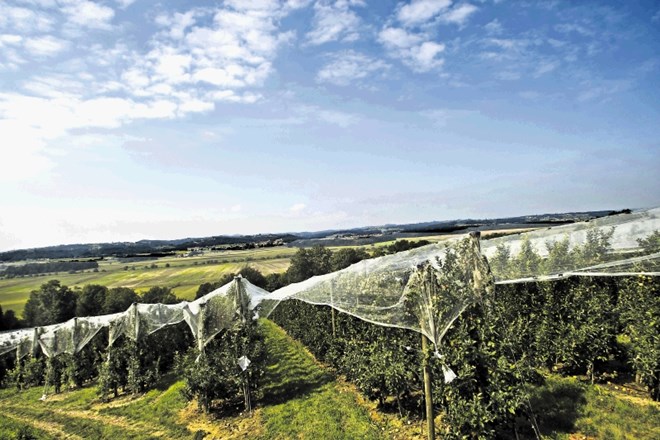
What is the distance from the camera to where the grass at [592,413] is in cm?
761

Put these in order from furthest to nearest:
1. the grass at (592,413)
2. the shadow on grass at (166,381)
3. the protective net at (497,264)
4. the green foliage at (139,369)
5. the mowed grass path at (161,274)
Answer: the mowed grass path at (161,274) → the shadow on grass at (166,381) → the green foliage at (139,369) → the grass at (592,413) → the protective net at (497,264)

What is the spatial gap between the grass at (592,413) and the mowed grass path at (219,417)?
4.33m

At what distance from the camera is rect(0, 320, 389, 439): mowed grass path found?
Result: 10070mm

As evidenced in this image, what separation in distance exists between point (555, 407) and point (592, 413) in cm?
78

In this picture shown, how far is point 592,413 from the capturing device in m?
8.45

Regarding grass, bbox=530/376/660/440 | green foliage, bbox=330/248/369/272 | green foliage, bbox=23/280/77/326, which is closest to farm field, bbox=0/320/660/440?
grass, bbox=530/376/660/440

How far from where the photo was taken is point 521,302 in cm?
1274

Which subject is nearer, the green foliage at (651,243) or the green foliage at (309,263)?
the green foliage at (651,243)

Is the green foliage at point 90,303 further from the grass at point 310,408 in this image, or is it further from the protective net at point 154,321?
the grass at point 310,408

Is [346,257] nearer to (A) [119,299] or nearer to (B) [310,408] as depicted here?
(A) [119,299]

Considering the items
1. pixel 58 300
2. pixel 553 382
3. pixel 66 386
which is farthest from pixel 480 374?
pixel 58 300

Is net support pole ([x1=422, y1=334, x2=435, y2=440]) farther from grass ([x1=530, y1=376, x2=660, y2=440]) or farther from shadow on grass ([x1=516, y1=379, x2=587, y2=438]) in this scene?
grass ([x1=530, y1=376, x2=660, y2=440])

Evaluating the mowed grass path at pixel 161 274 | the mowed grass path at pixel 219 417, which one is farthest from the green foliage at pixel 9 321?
the mowed grass path at pixel 219 417

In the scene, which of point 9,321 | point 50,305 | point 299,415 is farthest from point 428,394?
point 50,305
